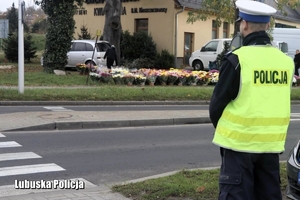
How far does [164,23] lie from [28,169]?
88.7 feet

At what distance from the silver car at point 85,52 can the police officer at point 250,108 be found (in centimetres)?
2300

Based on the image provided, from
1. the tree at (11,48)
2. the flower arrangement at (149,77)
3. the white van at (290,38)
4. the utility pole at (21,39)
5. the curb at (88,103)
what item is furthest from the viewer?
the tree at (11,48)

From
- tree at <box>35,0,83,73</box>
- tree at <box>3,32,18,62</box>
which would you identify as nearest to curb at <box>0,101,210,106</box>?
tree at <box>35,0,83,73</box>

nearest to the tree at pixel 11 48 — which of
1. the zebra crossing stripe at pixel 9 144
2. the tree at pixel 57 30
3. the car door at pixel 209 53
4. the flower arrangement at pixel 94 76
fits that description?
the tree at pixel 57 30

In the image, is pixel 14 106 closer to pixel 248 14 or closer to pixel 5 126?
pixel 5 126

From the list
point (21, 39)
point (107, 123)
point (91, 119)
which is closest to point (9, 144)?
point (91, 119)

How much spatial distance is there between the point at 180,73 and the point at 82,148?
1371 centimetres

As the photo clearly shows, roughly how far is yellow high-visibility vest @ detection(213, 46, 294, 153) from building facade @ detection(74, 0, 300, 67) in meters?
29.2

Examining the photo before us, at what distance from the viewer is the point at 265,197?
352 cm

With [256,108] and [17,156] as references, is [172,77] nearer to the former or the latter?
[17,156]

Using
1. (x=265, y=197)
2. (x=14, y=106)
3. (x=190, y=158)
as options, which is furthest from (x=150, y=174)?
(x=14, y=106)

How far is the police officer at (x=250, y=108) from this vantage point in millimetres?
3324

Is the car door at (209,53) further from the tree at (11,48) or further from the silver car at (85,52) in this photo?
the tree at (11,48)

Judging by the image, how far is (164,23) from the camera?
33688 mm
